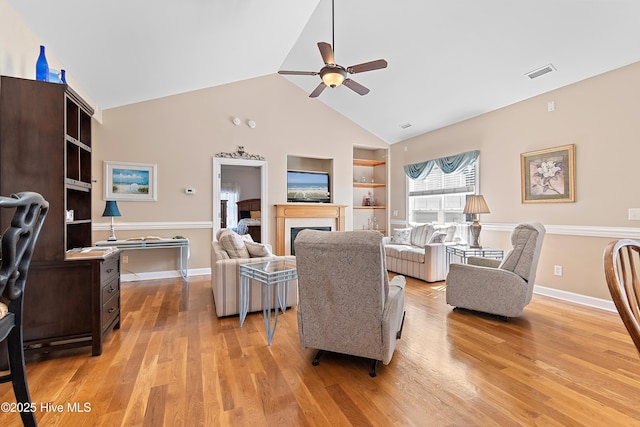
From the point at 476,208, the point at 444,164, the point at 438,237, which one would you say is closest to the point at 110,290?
the point at 438,237

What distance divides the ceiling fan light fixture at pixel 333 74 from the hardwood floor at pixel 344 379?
254cm

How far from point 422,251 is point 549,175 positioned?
2.02 meters

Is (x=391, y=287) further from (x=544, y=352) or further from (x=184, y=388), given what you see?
(x=184, y=388)

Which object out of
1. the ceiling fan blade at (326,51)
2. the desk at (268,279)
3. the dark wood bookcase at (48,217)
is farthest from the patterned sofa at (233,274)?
the ceiling fan blade at (326,51)

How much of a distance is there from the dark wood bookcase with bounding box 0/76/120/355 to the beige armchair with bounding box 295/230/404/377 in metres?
1.64

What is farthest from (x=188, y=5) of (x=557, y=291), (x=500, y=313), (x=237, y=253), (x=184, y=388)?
(x=557, y=291)

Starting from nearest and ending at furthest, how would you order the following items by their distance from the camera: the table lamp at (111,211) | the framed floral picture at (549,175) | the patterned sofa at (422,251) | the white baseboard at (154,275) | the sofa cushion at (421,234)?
the framed floral picture at (549,175) < the table lamp at (111,211) < the patterned sofa at (422,251) < the white baseboard at (154,275) < the sofa cushion at (421,234)

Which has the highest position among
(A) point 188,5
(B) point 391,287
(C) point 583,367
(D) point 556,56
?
(A) point 188,5

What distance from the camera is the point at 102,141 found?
4840mm

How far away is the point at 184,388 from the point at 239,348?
606mm

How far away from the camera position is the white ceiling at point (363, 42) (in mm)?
2893

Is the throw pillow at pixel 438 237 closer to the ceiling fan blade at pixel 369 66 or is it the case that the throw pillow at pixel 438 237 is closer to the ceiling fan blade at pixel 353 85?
the ceiling fan blade at pixel 353 85

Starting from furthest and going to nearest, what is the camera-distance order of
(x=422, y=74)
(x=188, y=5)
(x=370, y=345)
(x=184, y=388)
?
(x=422, y=74) → (x=188, y=5) → (x=370, y=345) → (x=184, y=388)

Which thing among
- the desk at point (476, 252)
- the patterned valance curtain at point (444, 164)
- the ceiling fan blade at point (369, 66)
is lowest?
the desk at point (476, 252)
